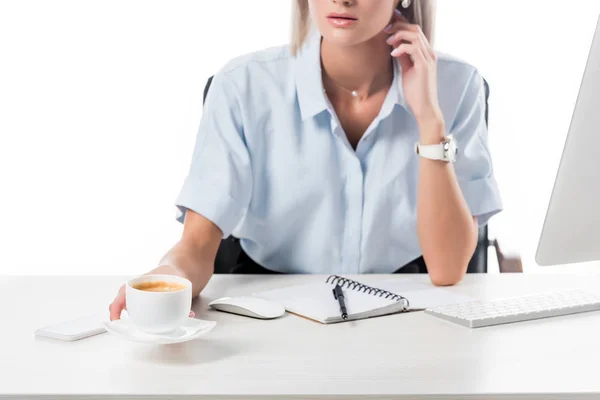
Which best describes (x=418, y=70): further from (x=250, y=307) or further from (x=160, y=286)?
(x=160, y=286)

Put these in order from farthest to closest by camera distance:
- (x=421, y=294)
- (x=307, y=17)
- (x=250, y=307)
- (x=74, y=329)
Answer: (x=307, y=17), (x=421, y=294), (x=250, y=307), (x=74, y=329)

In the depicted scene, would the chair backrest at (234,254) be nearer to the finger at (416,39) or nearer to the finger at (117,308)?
the finger at (416,39)

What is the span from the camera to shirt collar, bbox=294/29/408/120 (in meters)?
1.86

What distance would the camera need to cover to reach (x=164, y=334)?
A: 1164 millimetres

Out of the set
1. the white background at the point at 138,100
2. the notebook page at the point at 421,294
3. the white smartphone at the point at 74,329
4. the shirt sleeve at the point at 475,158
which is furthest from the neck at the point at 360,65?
the white background at the point at 138,100

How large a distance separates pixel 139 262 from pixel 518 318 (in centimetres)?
228

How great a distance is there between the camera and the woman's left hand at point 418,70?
5.91ft

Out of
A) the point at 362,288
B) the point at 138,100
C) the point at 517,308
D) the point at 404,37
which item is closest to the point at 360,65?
the point at 404,37

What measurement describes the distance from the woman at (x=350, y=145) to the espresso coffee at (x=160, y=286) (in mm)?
559

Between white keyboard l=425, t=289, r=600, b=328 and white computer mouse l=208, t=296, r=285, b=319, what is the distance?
264mm

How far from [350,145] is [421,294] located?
52 centimetres

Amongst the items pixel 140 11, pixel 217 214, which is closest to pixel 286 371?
pixel 217 214

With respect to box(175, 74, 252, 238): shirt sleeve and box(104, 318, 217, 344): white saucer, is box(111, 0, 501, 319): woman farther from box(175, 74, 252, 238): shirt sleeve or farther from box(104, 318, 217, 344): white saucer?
box(104, 318, 217, 344): white saucer

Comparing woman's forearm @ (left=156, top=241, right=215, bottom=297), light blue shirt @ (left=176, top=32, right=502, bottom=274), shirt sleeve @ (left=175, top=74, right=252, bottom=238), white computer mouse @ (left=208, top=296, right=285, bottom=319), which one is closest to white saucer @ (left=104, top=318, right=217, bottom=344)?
→ white computer mouse @ (left=208, top=296, right=285, bottom=319)
